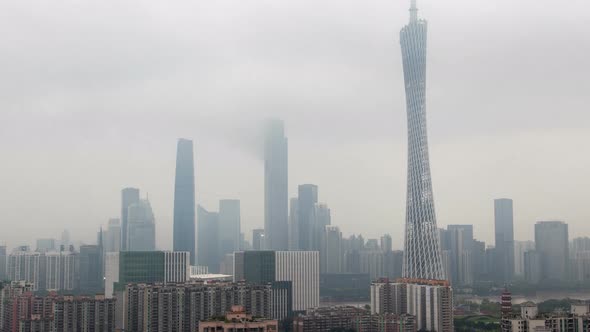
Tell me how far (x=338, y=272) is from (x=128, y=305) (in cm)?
1379

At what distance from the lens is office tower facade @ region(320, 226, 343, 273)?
30859 mm

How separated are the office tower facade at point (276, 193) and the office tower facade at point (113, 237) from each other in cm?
606

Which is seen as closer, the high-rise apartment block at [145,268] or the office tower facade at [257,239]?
the high-rise apartment block at [145,268]

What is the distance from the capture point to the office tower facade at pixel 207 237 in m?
36.7

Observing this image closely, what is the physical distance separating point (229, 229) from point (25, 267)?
10060 mm

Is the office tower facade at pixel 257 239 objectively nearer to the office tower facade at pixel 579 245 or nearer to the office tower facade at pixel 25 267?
the office tower facade at pixel 25 267

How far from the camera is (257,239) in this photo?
35.7 meters

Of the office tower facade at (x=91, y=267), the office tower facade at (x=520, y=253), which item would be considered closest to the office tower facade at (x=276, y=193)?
the office tower facade at (x=91, y=267)

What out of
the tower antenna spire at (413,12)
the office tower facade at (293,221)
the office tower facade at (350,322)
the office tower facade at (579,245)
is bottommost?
the office tower facade at (350,322)

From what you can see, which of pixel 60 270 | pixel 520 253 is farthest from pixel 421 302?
pixel 60 270

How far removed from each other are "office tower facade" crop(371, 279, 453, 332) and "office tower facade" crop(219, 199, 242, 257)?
14324 millimetres

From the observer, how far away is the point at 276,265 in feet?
86.8

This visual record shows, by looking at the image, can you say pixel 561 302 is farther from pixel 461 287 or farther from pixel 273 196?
pixel 273 196

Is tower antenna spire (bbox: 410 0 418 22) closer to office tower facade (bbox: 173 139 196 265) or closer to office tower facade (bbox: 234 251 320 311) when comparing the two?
office tower facade (bbox: 234 251 320 311)
